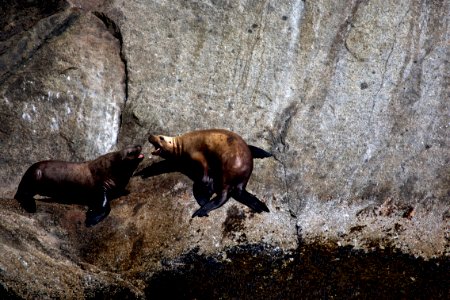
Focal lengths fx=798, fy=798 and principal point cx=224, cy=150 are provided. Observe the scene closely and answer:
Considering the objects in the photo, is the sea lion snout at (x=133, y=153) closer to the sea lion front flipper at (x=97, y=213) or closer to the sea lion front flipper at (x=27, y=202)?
the sea lion front flipper at (x=97, y=213)

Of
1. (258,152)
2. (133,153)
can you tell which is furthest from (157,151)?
(258,152)

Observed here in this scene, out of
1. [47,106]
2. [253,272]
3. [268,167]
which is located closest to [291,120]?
[268,167]

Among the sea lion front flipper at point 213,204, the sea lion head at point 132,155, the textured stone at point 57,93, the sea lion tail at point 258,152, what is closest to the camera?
the sea lion front flipper at point 213,204

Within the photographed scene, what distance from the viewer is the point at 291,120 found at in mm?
7734

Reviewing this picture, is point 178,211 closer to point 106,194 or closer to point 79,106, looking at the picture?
point 106,194

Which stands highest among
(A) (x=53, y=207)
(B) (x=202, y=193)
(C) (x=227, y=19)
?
(C) (x=227, y=19)

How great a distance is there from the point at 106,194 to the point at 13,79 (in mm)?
1612

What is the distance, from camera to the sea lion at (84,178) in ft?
23.5

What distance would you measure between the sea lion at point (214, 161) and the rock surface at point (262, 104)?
0.11 meters

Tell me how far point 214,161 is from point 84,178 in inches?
47.4

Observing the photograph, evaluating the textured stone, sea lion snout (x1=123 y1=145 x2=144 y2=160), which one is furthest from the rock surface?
sea lion snout (x1=123 y1=145 x2=144 y2=160)

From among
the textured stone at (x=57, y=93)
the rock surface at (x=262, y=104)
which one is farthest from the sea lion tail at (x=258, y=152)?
the textured stone at (x=57, y=93)

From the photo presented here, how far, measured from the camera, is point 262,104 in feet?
25.7

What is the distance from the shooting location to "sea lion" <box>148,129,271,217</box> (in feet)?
23.0
